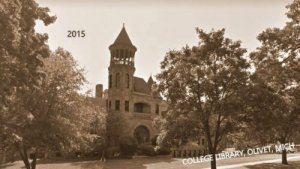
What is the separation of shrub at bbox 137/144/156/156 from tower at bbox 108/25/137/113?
7.02 meters

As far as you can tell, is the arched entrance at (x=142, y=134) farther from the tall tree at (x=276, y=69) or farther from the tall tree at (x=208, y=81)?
the tall tree at (x=276, y=69)

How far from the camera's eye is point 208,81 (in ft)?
63.3

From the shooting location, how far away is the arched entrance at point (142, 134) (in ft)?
175

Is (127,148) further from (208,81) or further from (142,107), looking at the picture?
(208,81)

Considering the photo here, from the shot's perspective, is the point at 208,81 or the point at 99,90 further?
the point at 99,90

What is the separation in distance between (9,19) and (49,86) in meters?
9.47

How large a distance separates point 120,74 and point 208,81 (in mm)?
35452

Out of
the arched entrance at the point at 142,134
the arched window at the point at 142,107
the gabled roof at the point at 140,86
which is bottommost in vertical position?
the arched entrance at the point at 142,134

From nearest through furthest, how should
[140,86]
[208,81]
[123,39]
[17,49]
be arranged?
[17,49], [208,81], [123,39], [140,86]

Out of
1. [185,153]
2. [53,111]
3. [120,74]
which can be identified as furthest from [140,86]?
[53,111]

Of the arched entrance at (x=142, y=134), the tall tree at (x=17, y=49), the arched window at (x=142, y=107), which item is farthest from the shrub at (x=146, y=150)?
the tall tree at (x=17, y=49)

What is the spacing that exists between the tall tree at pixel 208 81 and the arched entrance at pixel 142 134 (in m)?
33.0

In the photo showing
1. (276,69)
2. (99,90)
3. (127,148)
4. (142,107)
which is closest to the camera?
(276,69)

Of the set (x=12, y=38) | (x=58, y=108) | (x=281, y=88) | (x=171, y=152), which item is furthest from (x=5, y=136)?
(x=171, y=152)
